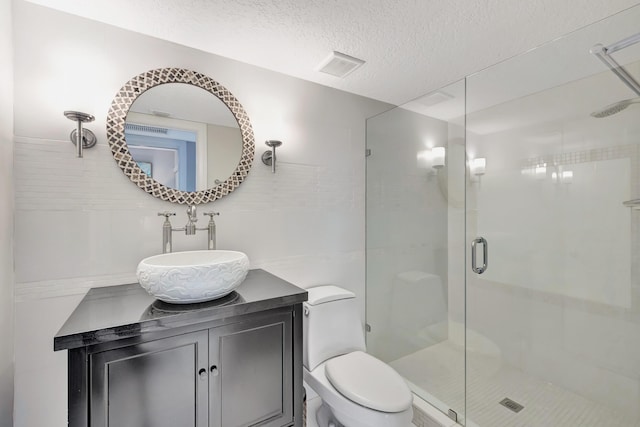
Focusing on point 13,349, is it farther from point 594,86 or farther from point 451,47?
point 594,86

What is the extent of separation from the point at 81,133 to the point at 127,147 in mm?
180

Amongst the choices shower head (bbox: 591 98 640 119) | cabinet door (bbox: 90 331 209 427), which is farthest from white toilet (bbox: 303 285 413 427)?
shower head (bbox: 591 98 640 119)

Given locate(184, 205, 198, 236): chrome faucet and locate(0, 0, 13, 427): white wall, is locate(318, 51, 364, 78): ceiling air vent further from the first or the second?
locate(0, 0, 13, 427): white wall

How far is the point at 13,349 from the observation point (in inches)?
46.1

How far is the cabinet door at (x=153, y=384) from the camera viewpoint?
910 mm

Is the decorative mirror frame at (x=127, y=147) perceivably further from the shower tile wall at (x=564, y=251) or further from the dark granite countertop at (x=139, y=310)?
the shower tile wall at (x=564, y=251)

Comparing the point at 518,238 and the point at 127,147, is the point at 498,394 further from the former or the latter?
the point at 127,147

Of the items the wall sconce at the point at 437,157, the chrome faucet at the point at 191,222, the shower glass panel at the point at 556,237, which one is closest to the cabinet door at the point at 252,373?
the chrome faucet at the point at 191,222

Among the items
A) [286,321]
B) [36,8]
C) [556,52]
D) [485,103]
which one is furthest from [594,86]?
[36,8]

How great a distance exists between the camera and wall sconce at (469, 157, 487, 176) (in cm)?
198

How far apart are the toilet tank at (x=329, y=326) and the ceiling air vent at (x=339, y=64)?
1402mm

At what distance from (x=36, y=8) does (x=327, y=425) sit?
2559 mm

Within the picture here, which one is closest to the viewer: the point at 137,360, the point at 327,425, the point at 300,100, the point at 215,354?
the point at 137,360

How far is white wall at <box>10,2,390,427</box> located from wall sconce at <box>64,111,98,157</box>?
0.03 m
